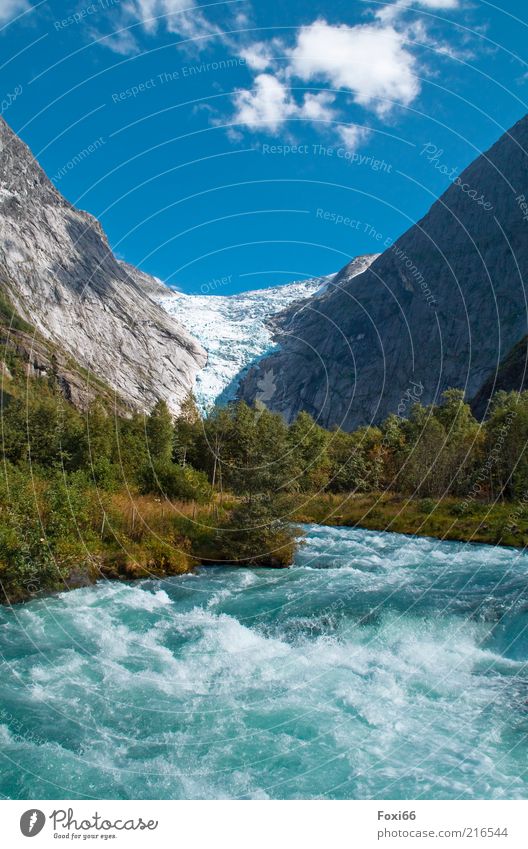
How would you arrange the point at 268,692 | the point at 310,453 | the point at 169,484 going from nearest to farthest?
the point at 268,692, the point at 169,484, the point at 310,453

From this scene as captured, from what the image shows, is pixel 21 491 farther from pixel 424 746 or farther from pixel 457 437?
pixel 457 437

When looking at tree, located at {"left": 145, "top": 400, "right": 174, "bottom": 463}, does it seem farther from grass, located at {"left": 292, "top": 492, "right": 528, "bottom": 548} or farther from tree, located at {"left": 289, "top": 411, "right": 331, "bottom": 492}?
grass, located at {"left": 292, "top": 492, "right": 528, "bottom": 548}

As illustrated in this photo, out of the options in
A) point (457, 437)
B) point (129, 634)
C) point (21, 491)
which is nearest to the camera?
point (129, 634)

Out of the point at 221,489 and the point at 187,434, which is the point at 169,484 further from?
the point at 187,434

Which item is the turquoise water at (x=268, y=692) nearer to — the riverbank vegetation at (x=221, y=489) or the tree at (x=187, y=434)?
the riverbank vegetation at (x=221, y=489)

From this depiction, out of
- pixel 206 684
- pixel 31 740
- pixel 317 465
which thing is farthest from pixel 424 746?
pixel 317 465

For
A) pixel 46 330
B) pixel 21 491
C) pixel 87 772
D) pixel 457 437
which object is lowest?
pixel 87 772

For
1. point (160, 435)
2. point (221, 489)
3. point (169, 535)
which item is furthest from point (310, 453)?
point (169, 535)
